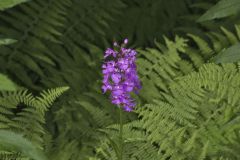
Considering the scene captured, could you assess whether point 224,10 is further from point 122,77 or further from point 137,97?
point 137,97

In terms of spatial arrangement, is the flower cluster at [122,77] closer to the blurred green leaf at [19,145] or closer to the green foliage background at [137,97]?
the green foliage background at [137,97]

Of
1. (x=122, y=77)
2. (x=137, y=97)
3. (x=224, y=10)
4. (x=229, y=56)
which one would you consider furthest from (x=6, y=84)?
(x=137, y=97)

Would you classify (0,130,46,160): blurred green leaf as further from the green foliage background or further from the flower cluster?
the flower cluster

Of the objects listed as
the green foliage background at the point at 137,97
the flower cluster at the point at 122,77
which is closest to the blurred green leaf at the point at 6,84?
the green foliage background at the point at 137,97

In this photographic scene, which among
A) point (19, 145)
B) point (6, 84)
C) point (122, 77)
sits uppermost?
point (122, 77)

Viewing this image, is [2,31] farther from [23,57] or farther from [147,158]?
[147,158]

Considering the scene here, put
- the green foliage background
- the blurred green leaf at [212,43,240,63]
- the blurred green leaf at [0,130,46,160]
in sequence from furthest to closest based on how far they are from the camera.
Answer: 1. the green foliage background
2. the blurred green leaf at [212,43,240,63]
3. the blurred green leaf at [0,130,46,160]

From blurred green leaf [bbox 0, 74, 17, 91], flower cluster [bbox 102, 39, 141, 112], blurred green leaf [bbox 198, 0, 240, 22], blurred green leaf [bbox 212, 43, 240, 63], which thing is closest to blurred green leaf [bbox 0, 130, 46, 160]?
blurred green leaf [bbox 0, 74, 17, 91]
